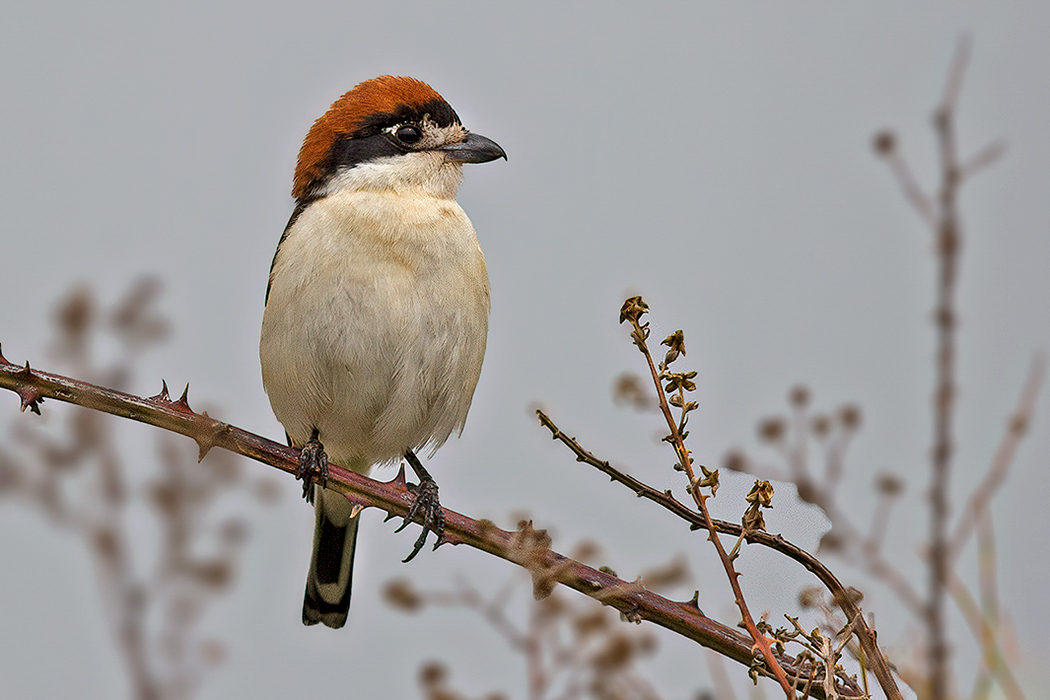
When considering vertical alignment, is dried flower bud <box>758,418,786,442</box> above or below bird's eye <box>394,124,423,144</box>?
below

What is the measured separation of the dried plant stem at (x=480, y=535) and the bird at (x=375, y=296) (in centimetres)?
99

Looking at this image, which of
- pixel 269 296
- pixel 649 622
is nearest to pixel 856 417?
pixel 649 622

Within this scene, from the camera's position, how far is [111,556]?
142 cm

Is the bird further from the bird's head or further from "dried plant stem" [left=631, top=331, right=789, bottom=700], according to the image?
"dried plant stem" [left=631, top=331, right=789, bottom=700]

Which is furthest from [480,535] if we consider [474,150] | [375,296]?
[474,150]

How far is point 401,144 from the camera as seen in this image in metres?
2.97

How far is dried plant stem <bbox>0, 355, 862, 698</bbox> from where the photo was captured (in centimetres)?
126

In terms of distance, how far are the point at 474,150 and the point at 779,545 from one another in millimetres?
1943

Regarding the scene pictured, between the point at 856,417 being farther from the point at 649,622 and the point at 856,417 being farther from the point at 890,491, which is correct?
the point at 649,622

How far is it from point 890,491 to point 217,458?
0.93 m

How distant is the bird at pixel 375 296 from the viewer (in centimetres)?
268

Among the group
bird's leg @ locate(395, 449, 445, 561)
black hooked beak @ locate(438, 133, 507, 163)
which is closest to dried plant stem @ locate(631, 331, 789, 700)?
bird's leg @ locate(395, 449, 445, 561)

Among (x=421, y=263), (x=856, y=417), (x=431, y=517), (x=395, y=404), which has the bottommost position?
(x=856, y=417)

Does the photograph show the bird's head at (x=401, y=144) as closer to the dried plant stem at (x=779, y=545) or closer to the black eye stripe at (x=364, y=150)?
the black eye stripe at (x=364, y=150)
